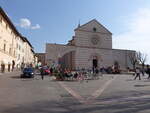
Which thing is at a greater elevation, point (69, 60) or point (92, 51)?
point (92, 51)

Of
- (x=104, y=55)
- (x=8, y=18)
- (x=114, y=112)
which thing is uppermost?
(x=8, y=18)

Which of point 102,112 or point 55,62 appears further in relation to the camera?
point 55,62

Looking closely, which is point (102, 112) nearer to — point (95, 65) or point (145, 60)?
point (95, 65)

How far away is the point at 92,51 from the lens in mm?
58781

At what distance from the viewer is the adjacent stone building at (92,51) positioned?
2245 inches

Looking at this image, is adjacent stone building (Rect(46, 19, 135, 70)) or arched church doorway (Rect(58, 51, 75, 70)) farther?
arched church doorway (Rect(58, 51, 75, 70))

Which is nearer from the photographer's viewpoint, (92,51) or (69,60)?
(92,51)

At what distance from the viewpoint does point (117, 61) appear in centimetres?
6059

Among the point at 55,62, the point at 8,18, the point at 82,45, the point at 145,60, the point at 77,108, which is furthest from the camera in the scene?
the point at 145,60

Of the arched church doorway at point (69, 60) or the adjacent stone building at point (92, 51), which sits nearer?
the adjacent stone building at point (92, 51)

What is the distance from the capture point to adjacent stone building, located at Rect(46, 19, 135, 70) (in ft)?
187

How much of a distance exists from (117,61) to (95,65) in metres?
6.96

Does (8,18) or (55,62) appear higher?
(8,18)

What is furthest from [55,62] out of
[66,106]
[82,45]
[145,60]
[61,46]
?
[145,60]
